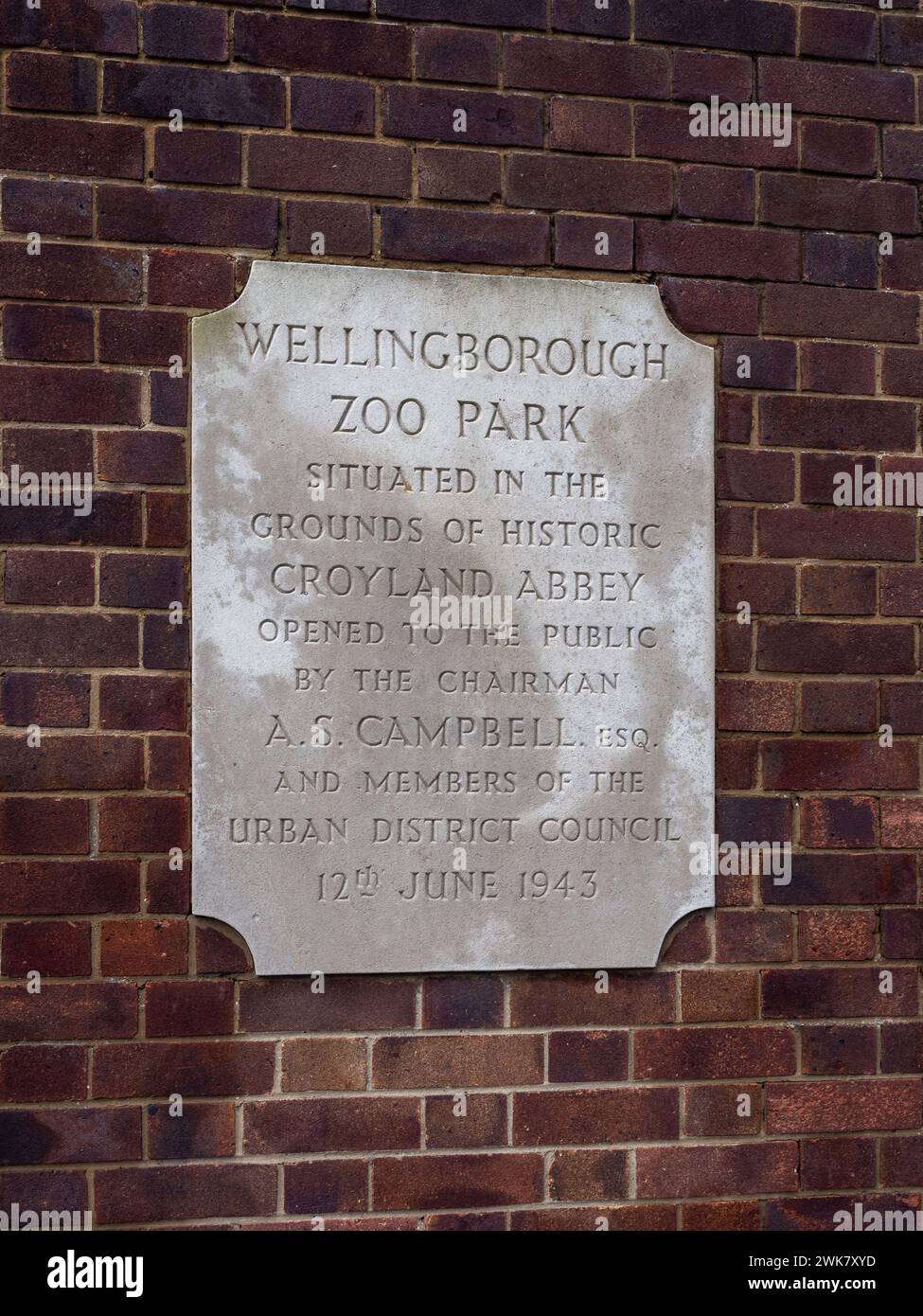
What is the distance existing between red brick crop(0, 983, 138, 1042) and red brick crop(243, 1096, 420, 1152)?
0.94 feet

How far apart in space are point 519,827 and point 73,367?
1.18m

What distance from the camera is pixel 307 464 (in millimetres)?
2266

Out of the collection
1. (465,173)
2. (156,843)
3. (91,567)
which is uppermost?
(465,173)

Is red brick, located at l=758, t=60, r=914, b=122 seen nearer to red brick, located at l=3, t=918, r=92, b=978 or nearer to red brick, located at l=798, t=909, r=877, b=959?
red brick, located at l=798, t=909, r=877, b=959

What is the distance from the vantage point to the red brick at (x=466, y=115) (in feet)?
7.67

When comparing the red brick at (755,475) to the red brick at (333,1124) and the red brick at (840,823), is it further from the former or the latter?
the red brick at (333,1124)

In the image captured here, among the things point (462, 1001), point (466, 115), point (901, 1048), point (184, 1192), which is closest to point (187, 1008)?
point (184, 1192)

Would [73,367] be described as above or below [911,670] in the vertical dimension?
above

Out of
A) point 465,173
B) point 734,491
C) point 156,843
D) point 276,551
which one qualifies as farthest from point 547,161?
point 156,843

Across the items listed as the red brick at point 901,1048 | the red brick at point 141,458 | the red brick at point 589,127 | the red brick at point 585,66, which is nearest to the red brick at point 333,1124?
the red brick at point 901,1048

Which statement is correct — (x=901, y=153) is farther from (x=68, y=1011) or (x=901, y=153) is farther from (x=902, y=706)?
(x=68, y=1011)

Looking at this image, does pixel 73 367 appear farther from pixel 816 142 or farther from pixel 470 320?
pixel 816 142

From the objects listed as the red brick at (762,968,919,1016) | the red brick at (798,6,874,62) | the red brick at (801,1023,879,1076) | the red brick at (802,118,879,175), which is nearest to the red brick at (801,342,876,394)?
the red brick at (802,118,879,175)

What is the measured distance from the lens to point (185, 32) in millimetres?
2275
